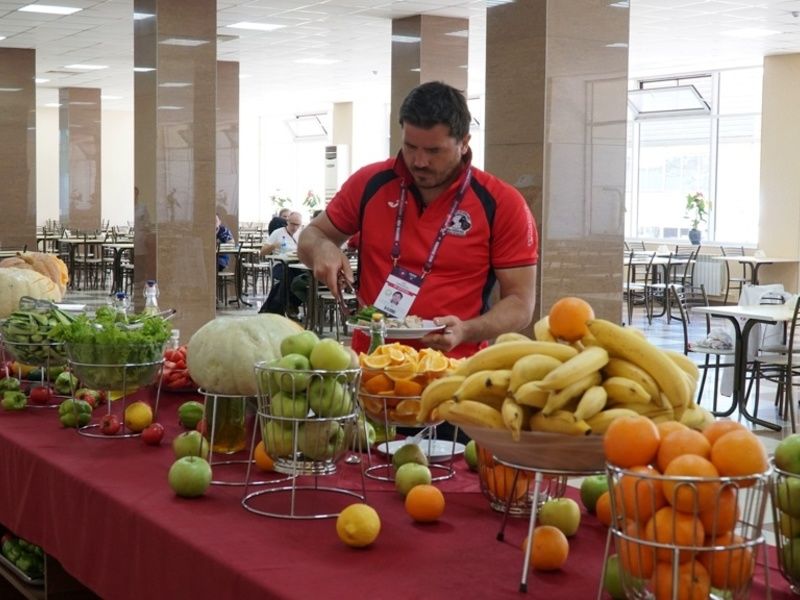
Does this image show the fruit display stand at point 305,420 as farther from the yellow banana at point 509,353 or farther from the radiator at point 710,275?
the radiator at point 710,275

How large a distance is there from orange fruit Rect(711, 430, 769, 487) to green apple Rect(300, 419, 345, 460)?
2.16 feet

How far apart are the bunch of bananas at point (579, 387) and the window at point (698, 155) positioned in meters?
16.4

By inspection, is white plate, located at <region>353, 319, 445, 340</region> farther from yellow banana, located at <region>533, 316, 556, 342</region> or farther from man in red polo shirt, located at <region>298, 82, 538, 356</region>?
yellow banana, located at <region>533, 316, 556, 342</region>

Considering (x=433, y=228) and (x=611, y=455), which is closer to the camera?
(x=611, y=455)

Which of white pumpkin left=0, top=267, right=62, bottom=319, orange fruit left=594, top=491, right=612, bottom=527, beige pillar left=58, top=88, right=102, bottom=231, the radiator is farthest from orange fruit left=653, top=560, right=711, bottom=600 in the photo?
beige pillar left=58, top=88, right=102, bottom=231

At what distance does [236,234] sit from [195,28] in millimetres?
6167

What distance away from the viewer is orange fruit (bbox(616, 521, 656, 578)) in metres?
1.14

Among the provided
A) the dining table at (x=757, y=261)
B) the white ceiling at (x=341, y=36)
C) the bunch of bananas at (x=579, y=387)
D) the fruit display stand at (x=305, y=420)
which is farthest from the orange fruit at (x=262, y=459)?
the dining table at (x=757, y=261)

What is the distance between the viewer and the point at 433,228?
2.83 metres

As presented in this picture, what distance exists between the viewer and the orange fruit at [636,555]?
114 cm

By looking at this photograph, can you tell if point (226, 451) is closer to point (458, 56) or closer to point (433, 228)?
point (433, 228)

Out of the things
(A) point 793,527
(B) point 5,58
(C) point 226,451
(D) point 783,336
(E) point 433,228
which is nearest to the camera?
(A) point 793,527

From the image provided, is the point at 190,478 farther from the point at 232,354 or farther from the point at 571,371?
the point at 571,371

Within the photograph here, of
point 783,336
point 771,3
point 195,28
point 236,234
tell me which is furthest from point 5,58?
point 783,336
